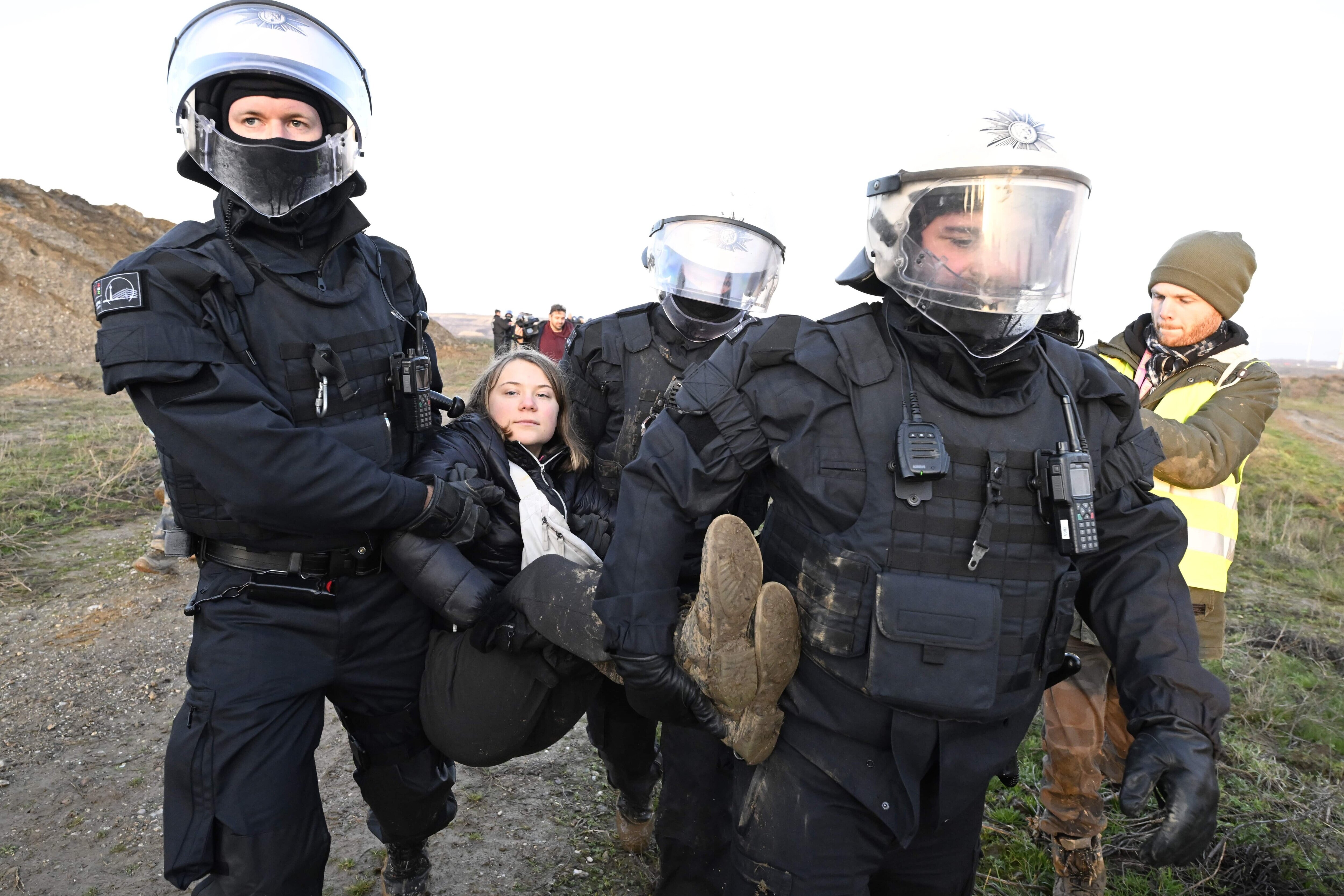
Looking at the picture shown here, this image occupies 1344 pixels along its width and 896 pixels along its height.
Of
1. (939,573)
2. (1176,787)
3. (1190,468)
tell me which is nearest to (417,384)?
(939,573)

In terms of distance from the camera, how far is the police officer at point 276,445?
6.15ft

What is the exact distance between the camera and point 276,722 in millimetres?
2018

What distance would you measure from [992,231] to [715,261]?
157cm

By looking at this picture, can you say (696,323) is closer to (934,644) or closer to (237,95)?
(237,95)

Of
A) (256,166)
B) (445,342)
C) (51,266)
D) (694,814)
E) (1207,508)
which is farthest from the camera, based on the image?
(445,342)

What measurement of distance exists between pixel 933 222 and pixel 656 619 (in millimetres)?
1151

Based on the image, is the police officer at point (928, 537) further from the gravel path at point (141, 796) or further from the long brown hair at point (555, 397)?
the gravel path at point (141, 796)

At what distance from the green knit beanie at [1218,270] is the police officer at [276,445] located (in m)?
2.71

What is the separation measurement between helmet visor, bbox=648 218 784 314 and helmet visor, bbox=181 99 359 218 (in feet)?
4.86

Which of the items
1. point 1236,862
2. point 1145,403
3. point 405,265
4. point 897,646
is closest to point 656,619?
point 897,646

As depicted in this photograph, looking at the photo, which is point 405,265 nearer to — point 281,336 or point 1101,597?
point 281,336

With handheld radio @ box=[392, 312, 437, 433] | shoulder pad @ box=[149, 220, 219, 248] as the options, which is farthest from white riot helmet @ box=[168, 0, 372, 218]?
handheld radio @ box=[392, 312, 437, 433]

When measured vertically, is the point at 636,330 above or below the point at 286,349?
above

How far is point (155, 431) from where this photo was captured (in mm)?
1927
